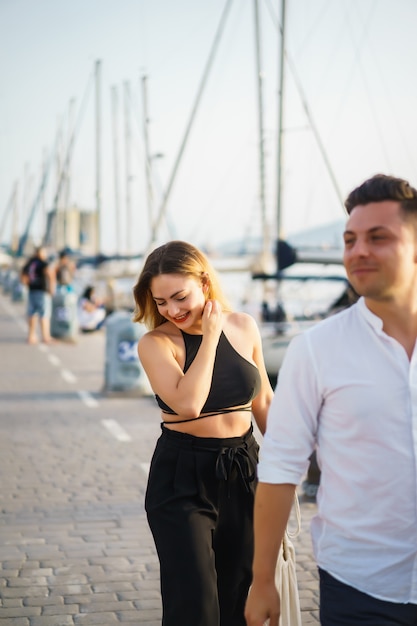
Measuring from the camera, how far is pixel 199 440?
3.34m

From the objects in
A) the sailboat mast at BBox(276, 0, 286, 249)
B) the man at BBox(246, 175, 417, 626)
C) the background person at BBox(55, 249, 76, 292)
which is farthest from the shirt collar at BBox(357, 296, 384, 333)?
the background person at BBox(55, 249, 76, 292)

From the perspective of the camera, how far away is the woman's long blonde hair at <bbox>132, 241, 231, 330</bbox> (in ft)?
11.4

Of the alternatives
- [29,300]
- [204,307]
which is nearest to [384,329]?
[204,307]

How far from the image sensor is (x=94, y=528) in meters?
6.18

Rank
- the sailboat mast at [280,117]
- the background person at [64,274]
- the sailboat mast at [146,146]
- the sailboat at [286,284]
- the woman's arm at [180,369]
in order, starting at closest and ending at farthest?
the woman's arm at [180,369], the sailboat at [286,284], the sailboat mast at [280,117], the background person at [64,274], the sailboat mast at [146,146]

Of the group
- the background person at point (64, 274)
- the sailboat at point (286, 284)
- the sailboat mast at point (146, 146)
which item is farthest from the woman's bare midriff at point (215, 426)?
the sailboat mast at point (146, 146)

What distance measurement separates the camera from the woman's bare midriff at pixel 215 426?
337 cm

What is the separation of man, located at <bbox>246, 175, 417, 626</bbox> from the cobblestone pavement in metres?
2.32

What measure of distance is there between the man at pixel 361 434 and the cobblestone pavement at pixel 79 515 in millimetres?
2319

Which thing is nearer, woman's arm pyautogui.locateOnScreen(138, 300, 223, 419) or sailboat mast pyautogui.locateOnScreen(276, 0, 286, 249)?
woman's arm pyautogui.locateOnScreen(138, 300, 223, 419)

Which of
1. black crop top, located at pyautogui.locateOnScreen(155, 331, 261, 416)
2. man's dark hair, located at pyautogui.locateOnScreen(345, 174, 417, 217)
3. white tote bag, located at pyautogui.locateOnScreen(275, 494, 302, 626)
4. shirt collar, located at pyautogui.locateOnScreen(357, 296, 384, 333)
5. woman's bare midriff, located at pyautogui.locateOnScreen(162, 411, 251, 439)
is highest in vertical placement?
man's dark hair, located at pyautogui.locateOnScreen(345, 174, 417, 217)

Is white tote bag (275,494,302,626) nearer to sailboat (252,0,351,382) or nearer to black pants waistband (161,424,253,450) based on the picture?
black pants waistband (161,424,253,450)

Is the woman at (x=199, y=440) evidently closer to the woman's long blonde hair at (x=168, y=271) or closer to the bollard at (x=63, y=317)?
the woman's long blonde hair at (x=168, y=271)

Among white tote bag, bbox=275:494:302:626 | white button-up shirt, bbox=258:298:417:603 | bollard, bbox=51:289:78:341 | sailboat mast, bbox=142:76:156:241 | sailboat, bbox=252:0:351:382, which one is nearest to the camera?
white button-up shirt, bbox=258:298:417:603
